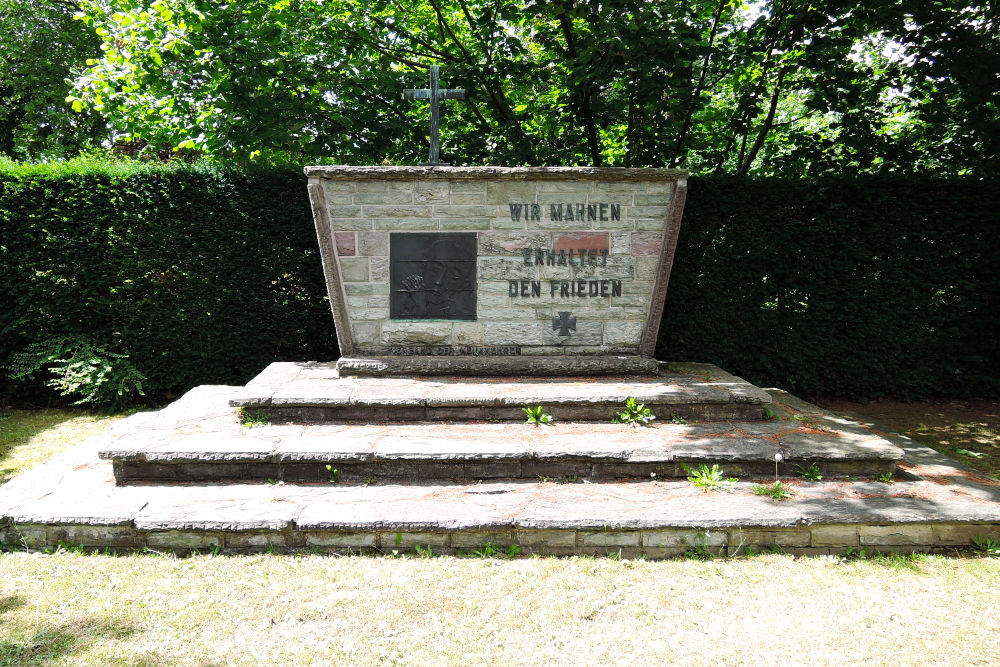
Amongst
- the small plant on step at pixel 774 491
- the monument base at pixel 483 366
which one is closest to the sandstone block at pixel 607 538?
the small plant on step at pixel 774 491

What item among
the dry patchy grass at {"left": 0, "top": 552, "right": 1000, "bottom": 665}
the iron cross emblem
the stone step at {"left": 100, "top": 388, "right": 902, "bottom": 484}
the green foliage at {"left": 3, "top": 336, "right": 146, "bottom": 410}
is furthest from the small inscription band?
the green foliage at {"left": 3, "top": 336, "right": 146, "bottom": 410}

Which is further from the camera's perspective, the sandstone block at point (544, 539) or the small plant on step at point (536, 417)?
the small plant on step at point (536, 417)

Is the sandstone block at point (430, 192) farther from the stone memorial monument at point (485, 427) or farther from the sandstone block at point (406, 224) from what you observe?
the sandstone block at point (406, 224)

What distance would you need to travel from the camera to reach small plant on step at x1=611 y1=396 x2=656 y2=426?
4.24 meters

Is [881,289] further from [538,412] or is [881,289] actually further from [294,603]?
[294,603]

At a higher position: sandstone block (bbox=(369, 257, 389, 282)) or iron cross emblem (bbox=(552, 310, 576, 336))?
sandstone block (bbox=(369, 257, 389, 282))

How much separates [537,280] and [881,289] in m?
3.66

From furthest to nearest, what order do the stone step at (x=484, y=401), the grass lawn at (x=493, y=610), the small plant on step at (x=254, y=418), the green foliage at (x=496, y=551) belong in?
the stone step at (x=484, y=401), the small plant on step at (x=254, y=418), the green foliage at (x=496, y=551), the grass lawn at (x=493, y=610)

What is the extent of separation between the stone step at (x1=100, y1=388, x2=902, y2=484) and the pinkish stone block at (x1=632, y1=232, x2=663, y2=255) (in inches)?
71.2

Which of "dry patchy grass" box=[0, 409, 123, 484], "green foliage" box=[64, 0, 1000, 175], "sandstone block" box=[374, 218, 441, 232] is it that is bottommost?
"dry patchy grass" box=[0, 409, 123, 484]

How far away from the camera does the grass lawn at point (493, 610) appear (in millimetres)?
2281

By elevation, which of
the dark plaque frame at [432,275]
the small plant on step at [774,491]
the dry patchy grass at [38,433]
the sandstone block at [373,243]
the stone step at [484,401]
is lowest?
the dry patchy grass at [38,433]

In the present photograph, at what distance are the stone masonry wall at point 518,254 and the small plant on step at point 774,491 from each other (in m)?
2.03

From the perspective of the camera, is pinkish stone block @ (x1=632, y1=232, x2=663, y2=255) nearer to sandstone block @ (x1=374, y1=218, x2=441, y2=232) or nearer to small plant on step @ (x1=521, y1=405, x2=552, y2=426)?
sandstone block @ (x1=374, y1=218, x2=441, y2=232)
